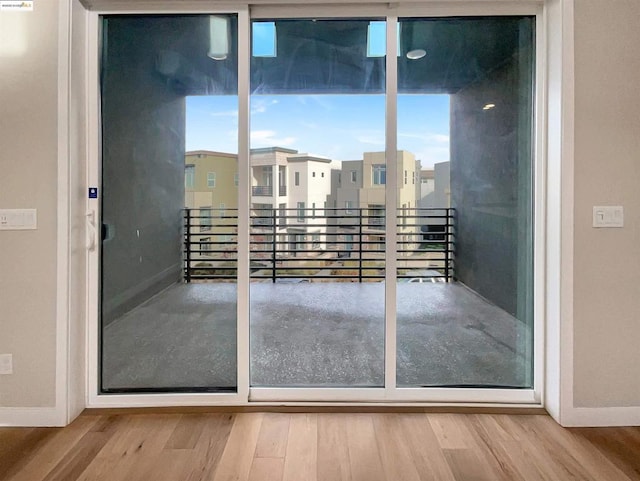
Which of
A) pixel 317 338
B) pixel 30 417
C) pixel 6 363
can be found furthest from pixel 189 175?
pixel 30 417

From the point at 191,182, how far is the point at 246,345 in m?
1.03

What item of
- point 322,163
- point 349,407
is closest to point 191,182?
point 322,163

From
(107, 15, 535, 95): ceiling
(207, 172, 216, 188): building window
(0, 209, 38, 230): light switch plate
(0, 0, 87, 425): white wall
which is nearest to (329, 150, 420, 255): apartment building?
(107, 15, 535, 95): ceiling

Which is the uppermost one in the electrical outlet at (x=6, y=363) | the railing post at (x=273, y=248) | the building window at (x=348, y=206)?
the building window at (x=348, y=206)

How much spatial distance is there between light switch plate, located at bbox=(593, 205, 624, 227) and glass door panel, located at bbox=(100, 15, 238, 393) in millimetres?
2045

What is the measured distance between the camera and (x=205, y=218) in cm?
255

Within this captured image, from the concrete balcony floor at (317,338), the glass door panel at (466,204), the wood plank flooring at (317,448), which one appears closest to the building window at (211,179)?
the concrete balcony floor at (317,338)

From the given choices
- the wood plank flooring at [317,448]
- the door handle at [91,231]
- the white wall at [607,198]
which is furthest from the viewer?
the door handle at [91,231]

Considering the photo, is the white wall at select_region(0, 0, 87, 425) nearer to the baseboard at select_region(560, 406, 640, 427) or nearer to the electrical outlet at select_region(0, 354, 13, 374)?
the electrical outlet at select_region(0, 354, 13, 374)

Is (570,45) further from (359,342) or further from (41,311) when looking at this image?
(41,311)

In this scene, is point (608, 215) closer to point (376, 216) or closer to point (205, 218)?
point (376, 216)

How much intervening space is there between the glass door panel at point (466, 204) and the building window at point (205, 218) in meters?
1.14

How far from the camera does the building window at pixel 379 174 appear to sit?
2.53 meters

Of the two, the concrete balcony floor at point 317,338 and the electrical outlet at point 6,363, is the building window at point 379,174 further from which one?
the electrical outlet at point 6,363
